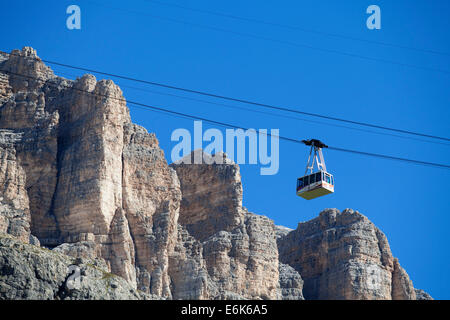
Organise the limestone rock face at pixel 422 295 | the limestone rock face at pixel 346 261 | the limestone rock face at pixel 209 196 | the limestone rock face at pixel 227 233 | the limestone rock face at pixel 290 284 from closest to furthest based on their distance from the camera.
Answer: the limestone rock face at pixel 227 233 → the limestone rock face at pixel 209 196 → the limestone rock face at pixel 290 284 → the limestone rock face at pixel 346 261 → the limestone rock face at pixel 422 295

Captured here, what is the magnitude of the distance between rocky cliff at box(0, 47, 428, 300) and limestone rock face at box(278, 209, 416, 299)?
1.10 ft

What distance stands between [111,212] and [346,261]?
35351mm

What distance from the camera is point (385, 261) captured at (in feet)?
433

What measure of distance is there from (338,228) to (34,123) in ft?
135

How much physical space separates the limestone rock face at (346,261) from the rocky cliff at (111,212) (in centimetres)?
34

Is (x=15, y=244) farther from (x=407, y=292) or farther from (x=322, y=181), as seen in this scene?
(x=407, y=292)

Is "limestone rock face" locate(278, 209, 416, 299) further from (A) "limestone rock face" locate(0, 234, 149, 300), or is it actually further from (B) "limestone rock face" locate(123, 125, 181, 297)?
(A) "limestone rock face" locate(0, 234, 149, 300)

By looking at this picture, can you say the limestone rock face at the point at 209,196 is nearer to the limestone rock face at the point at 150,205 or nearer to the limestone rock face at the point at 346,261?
the limestone rock face at the point at 150,205

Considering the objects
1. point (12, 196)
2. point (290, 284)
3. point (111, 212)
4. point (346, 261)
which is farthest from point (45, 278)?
point (346, 261)

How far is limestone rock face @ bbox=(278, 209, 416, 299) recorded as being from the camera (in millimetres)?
127938

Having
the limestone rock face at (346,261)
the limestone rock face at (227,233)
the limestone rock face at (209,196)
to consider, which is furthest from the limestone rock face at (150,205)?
the limestone rock face at (346,261)

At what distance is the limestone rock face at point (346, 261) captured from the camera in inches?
5037
